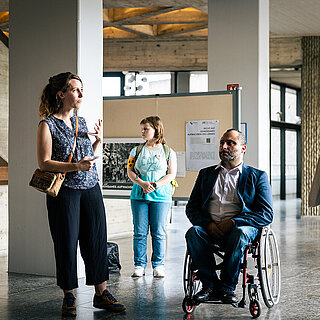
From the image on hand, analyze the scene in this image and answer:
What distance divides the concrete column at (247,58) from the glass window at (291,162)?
1203 cm

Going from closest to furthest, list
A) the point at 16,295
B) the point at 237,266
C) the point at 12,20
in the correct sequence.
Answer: the point at 237,266 < the point at 16,295 < the point at 12,20

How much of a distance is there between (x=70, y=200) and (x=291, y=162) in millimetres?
16777

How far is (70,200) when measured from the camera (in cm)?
416

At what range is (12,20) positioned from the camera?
611cm

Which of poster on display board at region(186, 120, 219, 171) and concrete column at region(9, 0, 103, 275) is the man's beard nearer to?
concrete column at region(9, 0, 103, 275)

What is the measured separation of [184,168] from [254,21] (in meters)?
2.43

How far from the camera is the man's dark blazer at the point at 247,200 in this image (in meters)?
4.32

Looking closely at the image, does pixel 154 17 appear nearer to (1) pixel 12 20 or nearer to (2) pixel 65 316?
(1) pixel 12 20

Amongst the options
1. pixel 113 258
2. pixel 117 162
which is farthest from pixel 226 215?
pixel 117 162

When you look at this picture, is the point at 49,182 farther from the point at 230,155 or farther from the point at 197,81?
the point at 197,81

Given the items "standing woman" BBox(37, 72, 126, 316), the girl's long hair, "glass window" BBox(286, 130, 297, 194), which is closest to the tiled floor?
"standing woman" BBox(37, 72, 126, 316)

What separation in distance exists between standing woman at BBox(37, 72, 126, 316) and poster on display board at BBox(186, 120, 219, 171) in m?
2.37

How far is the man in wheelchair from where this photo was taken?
4125 mm

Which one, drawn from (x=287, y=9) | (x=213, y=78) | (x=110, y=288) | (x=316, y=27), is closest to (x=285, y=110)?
(x=316, y=27)
